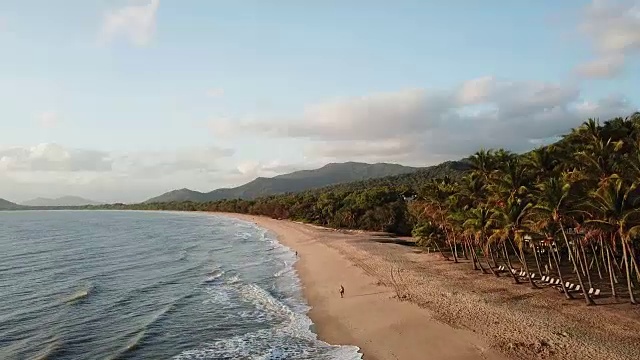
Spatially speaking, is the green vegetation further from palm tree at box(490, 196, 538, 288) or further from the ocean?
the ocean

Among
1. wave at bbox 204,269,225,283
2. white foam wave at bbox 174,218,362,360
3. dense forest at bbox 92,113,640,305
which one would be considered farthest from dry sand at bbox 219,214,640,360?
wave at bbox 204,269,225,283

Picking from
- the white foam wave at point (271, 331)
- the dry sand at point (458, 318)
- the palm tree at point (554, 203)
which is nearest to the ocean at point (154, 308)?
the white foam wave at point (271, 331)

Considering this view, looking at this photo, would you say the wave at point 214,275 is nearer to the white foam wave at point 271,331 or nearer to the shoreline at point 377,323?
the white foam wave at point 271,331

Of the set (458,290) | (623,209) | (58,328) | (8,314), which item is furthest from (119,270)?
(623,209)

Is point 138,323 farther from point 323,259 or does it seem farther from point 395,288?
point 323,259

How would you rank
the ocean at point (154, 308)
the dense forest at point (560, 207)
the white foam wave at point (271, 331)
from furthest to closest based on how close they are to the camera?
1. the dense forest at point (560, 207)
2. the ocean at point (154, 308)
3. the white foam wave at point (271, 331)
